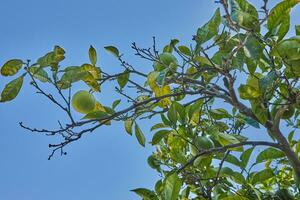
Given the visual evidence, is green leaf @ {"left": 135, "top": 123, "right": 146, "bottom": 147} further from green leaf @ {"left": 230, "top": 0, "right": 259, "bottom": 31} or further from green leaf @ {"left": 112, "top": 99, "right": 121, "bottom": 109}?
green leaf @ {"left": 230, "top": 0, "right": 259, "bottom": 31}

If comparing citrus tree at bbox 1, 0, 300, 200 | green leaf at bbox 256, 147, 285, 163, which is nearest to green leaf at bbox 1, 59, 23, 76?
citrus tree at bbox 1, 0, 300, 200

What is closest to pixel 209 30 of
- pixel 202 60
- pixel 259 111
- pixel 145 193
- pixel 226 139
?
pixel 202 60

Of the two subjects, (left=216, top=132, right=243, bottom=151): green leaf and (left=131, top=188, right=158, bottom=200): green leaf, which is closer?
(left=216, top=132, right=243, bottom=151): green leaf

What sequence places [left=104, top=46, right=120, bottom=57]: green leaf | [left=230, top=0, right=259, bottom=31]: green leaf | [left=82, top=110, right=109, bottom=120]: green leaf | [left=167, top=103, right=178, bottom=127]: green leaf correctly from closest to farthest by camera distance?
[left=230, top=0, right=259, bottom=31]: green leaf
[left=82, top=110, right=109, bottom=120]: green leaf
[left=167, top=103, right=178, bottom=127]: green leaf
[left=104, top=46, right=120, bottom=57]: green leaf

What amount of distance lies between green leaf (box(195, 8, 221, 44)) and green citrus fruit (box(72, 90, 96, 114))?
60 centimetres

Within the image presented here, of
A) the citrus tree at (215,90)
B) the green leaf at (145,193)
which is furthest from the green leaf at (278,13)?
the green leaf at (145,193)

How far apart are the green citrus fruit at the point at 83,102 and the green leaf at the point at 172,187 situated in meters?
0.53

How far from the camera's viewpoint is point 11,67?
1.88m

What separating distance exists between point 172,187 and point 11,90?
75 centimetres

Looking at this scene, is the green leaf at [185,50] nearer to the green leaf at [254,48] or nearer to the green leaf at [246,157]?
the green leaf at [254,48]

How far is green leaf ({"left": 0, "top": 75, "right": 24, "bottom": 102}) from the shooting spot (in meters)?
1.79

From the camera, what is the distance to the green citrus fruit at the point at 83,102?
2.10 meters

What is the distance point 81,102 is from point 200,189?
32.3 inches

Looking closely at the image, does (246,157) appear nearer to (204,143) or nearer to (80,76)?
(204,143)
